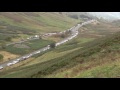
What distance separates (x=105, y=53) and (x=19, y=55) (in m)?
79.0

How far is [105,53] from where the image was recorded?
3381 centimetres

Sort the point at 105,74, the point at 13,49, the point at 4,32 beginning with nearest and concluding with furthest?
the point at 105,74 → the point at 13,49 → the point at 4,32

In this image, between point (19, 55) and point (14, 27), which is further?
Result: point (14, 27)

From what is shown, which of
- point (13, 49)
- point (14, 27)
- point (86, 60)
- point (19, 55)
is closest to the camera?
point (86, 60)

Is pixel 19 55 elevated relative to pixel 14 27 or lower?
lower
